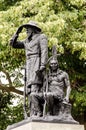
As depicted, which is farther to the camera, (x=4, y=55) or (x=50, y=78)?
(x=4, y=55)

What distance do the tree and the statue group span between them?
181 inches

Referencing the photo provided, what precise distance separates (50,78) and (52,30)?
5.24m

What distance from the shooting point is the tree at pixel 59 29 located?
654 inches

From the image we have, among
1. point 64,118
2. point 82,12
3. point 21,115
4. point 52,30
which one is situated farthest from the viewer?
point 21,115

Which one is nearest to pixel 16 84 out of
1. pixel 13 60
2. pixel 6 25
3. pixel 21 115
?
pixel 21 115

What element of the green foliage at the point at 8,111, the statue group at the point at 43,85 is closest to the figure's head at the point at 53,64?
the statue group at the point at 43,85

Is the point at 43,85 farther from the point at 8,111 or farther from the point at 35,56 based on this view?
the point at 8,111

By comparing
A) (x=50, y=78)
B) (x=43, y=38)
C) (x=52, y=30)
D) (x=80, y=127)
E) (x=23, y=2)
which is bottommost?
(x=80, y=127)

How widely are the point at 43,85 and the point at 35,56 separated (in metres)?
0.66

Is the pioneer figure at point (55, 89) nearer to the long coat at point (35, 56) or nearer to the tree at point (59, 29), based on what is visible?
the long coat at point (35, 56)

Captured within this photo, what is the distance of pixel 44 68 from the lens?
11.2 m

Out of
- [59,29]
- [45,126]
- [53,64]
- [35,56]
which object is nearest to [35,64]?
[35,56]

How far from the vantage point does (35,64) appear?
1130cm

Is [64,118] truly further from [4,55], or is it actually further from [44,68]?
[4,55]
